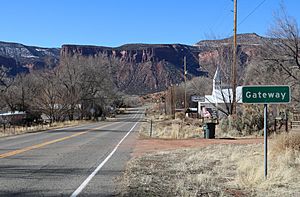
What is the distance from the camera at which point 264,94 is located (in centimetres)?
1059

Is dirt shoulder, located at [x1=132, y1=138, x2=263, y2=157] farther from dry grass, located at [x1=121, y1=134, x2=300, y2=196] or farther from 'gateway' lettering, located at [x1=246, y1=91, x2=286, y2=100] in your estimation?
'gateway' lettering, located at [x1=246, y1=91, x2=286, y2=100]

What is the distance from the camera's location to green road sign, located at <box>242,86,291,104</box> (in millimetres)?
10516

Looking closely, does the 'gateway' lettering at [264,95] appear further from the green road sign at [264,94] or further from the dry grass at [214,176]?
the dry grass at [214,176]

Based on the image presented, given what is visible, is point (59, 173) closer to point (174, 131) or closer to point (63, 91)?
point (174, 131)

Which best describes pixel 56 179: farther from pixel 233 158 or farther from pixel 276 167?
pixel 233 158

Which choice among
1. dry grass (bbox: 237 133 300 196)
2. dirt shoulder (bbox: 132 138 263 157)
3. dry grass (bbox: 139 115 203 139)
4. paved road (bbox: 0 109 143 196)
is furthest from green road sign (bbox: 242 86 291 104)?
dry grass (bbox: 139 115 203 139)

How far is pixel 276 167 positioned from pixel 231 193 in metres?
3.86

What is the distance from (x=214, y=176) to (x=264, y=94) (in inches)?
114

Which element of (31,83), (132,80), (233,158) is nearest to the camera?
(233,158)

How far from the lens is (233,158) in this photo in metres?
16.2

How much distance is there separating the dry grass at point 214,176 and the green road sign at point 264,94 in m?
1.88

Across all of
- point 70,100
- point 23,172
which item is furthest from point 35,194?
point 70,100

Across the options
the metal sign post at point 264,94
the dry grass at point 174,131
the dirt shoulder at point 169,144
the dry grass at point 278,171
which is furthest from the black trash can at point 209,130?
the metal sign post at point 264,94

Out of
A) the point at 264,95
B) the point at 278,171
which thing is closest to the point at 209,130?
the point at 278,171
